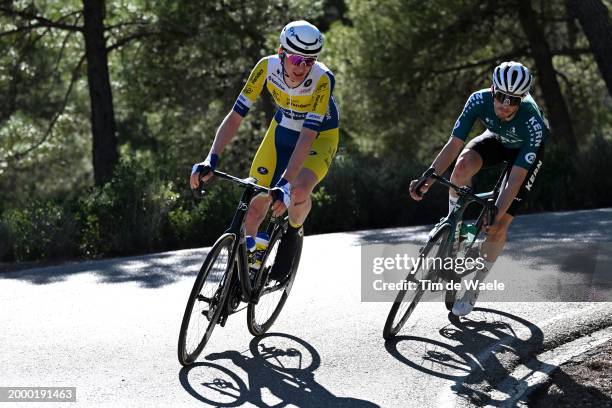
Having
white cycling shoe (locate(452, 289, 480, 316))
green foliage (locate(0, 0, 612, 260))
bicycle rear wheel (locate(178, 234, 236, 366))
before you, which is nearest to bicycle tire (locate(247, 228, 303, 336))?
bicycle rear wheel (locate(178, 234, 236, 366))

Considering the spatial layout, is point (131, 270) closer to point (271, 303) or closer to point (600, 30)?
point (271, 303)

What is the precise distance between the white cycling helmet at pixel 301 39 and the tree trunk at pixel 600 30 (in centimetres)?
866

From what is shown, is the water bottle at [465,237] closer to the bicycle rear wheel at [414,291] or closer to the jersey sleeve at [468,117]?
the bicycle rear wheel at [414,291]

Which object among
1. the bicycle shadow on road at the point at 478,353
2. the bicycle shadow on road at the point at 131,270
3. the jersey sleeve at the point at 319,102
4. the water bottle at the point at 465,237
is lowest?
the bicycle shadow on road at the point at 478,353

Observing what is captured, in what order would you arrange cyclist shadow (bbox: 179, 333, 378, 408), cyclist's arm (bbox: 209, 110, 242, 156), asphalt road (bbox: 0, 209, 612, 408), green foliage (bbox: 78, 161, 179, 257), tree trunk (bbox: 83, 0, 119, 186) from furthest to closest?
1. tree trunk (bbox: 83, 0, 119, 186)
2. green foliage (bbox: 78, 161, 179, 257)
3. cyclist's arm (bbox: 209, 110, 242, 156)
4. asphalt road (bbox: 0, 209, 612, 408)
5. cyclist shadow (bbox: 179, 333, 378, 408)

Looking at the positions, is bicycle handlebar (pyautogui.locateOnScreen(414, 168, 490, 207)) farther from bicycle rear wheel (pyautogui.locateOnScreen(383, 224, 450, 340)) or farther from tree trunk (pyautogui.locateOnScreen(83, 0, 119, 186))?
tree trunk (pyautogui.locateOnScreen(83, 0, 119, 186))

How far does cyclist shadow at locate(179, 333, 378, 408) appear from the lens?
224 inches

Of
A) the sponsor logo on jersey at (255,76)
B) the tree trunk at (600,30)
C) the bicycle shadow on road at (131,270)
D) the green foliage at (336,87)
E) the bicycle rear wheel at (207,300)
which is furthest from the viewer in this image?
the tree trunk at (600,30)

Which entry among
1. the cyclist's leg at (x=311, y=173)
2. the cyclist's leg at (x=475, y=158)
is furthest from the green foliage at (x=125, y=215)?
the cyclist's leg at (x=475, y=158)

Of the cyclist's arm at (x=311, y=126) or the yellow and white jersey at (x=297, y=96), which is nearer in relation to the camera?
the cyclist's arm at (x=311, y=126)

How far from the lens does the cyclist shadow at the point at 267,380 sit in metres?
5.68

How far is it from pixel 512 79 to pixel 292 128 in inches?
63.0

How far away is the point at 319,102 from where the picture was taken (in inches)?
268

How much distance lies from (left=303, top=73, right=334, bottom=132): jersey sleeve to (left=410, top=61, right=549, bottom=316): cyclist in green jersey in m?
0.82
